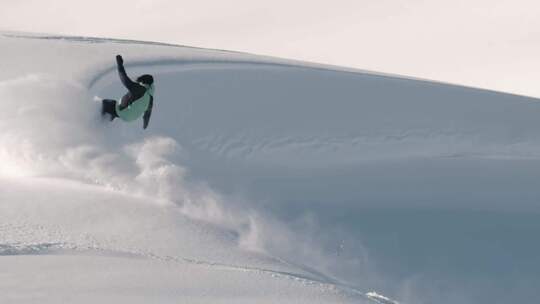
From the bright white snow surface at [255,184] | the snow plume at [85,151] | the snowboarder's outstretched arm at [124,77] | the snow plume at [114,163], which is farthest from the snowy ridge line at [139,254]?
the snowboarder's outstretched arm at [124,77]

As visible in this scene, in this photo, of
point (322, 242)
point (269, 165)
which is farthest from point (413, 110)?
point (322, 242)

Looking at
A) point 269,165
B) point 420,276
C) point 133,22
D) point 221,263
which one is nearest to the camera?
point 221,263

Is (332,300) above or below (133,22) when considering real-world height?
below

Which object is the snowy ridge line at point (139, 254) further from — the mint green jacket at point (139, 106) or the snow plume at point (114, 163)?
the mint green jacket at point (139, 106)

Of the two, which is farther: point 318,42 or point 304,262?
point 318,42

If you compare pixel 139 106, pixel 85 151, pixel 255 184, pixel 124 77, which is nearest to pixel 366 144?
pixel 255 184

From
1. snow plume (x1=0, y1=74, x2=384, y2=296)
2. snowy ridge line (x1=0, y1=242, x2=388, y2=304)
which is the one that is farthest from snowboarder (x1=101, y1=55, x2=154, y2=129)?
snowy ridge line (x1=0, y1=242, x2=388, y2=304)

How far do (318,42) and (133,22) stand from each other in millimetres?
6403

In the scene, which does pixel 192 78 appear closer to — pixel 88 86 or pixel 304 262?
pixel 88 86

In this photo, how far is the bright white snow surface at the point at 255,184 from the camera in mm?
5648

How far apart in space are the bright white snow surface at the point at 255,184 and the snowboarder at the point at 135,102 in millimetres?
252

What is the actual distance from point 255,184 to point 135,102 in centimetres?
185

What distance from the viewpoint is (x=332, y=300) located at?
5305mm

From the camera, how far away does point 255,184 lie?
1046cm
